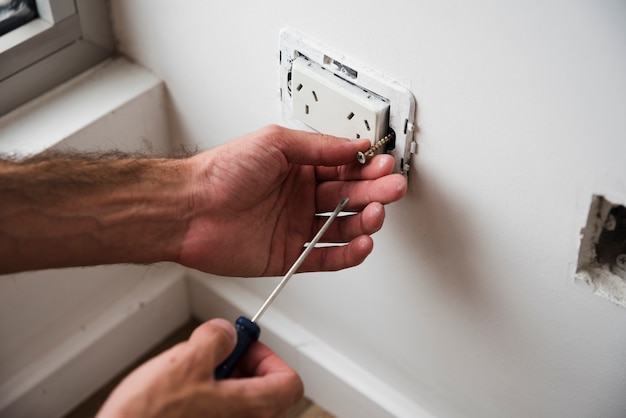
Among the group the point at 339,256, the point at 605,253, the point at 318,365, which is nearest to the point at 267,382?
the point at 339,256

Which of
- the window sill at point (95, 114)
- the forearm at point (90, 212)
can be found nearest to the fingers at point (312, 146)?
the forearm at point (90, 212)

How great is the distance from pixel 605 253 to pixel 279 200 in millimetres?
309

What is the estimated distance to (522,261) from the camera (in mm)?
702

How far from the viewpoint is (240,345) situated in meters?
0.64

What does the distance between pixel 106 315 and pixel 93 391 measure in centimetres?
12

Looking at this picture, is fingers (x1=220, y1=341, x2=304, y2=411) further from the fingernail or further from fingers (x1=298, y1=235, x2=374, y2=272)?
fingers (x1=298, y1=235, x2=374, y2=272)

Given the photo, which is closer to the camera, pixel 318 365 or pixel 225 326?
pixel 225 326

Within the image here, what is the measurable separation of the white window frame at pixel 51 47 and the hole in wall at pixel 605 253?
0.64 m

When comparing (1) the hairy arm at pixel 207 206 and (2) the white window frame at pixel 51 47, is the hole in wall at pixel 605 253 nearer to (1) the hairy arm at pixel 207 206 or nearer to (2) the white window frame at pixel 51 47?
(1) the hairy arm at pixel 207 206

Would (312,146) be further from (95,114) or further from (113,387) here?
(113,387)

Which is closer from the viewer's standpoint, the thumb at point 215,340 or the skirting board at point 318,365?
the thumb at point 215,340

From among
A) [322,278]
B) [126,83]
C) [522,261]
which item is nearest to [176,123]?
[126,83]

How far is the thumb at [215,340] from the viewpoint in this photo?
0.59 meters

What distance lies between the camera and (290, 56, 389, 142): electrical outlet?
2.31ft
